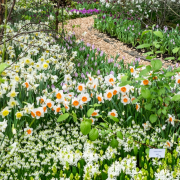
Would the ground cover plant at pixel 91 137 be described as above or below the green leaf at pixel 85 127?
below

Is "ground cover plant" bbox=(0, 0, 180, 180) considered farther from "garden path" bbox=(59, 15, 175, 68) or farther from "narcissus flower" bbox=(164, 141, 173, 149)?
"garden path" bbox=(59, 15, 175, 68)

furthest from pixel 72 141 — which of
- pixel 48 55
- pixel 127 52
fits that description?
pixel 127 52

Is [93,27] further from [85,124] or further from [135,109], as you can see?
[85,124]

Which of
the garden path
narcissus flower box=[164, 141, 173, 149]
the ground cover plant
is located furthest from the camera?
the garden path

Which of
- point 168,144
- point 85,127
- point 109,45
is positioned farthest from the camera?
point 109,45

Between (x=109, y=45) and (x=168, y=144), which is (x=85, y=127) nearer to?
(x=168, y=144)

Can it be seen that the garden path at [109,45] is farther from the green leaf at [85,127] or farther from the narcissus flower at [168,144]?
the green leaf at [85,127]

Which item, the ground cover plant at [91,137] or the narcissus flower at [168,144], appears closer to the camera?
the ground cover plant at [91,137]

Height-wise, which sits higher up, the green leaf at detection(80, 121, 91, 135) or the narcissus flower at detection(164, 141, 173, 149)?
the green leaf at detection(80, 121, 91, 135)

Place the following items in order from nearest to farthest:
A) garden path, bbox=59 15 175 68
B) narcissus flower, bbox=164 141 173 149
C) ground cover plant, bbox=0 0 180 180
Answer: ground cover plant, bbox=0 0 180 180 → narcissus flower, bbox=164 141 173 149 → garden path, bbox=59 15 175 68

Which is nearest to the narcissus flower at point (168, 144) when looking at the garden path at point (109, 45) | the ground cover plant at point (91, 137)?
the ground cover plant at point (91, 137)

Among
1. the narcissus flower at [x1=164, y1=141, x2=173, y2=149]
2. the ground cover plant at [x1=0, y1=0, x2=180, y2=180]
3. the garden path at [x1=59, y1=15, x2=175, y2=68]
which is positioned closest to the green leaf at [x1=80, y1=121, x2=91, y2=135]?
the ground cover plant at [x1=0, y1=0, x2=180, y2=180]

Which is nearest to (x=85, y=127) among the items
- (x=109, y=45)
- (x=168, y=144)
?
(x=168, y=144)

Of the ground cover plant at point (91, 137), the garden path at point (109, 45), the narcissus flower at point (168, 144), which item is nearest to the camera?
the ground cover plant at point (91, 137)
